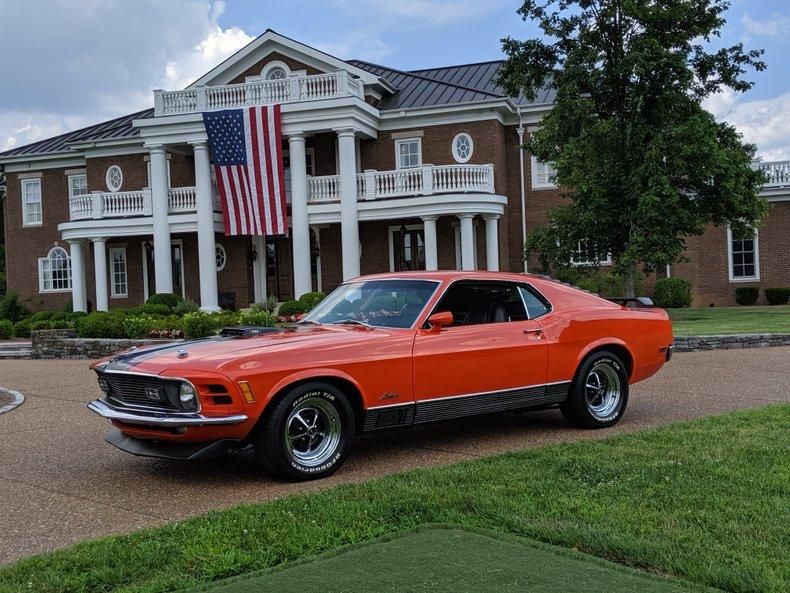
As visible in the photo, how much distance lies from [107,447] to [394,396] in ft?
9.59

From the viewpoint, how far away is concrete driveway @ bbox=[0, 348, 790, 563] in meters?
5.09

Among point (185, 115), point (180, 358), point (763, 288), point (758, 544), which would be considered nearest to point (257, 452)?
point (180, 358)

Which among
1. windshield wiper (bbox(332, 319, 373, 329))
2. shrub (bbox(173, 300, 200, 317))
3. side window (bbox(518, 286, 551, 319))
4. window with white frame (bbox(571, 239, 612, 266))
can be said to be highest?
window with white frame (bbox(571, 239, 612, 266))

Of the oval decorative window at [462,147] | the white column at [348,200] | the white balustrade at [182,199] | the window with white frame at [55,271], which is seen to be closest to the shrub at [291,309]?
the white column at [348,200]

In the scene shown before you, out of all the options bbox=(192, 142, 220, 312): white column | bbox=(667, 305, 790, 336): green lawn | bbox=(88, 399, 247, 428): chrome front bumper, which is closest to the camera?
bbox=(88, 399, 247, 428): chrome front bumper

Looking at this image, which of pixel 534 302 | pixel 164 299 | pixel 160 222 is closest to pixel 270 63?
pixel 160 222

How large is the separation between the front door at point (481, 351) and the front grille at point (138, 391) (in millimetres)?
1898

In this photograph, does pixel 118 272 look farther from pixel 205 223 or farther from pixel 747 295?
pixel 747 295

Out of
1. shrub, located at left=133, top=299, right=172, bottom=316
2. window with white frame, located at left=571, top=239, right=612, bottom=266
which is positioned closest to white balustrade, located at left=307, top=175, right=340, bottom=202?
shrub, located at left=133, top=299, right=172, bottom=316

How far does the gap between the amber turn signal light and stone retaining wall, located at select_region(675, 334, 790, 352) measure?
10.6 meters

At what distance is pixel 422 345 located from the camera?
21.0ft

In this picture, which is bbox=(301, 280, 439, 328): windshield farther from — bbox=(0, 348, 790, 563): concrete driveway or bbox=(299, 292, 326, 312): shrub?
bbox=(299, 292, 326, 312): shrub

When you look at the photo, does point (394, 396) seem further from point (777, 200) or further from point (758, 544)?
point (777, 200)

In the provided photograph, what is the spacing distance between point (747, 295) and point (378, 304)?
2341 cm
